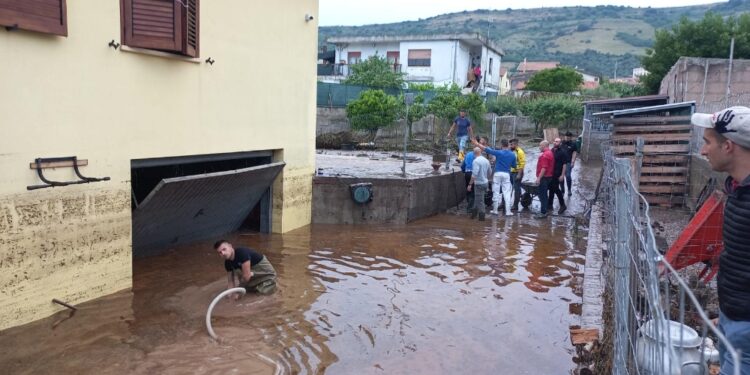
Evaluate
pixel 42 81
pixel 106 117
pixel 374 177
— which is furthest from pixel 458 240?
pixel 42 81

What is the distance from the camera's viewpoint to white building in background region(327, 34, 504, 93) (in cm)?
4094

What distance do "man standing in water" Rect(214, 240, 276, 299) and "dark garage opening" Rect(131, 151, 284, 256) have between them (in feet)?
5.34

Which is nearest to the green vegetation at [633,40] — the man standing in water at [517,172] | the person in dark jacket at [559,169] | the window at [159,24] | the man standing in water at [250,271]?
the man standing in water at [517,172]

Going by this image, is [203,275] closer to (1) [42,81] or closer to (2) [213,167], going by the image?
(2) [213,167]

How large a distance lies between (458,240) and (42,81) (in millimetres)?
8002

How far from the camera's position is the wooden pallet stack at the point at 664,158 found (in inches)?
567

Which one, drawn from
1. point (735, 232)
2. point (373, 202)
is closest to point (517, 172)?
point (373, 202)

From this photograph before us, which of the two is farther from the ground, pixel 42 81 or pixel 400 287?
pixel 42 81

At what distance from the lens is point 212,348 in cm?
618

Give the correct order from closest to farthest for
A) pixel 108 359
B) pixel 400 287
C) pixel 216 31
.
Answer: pixel 108 359 < pixel 400 287 < pixel 216 31

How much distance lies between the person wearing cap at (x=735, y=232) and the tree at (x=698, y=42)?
29137 millimetres

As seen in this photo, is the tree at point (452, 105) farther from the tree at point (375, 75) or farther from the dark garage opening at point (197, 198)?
the dark garage opening at point (197, 198)

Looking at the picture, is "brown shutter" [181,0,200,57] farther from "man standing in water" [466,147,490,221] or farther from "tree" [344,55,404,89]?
"tree" [344,55,404,89]

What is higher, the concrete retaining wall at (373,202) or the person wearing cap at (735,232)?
the person wearing cap at (735,232)
